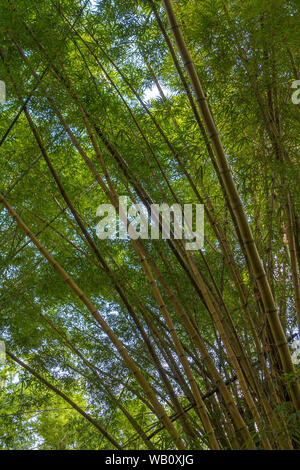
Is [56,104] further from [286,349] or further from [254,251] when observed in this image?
[286,349]

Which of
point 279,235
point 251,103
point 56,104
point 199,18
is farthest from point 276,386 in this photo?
point 199,18

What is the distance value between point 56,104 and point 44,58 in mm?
314

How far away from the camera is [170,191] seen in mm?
3145

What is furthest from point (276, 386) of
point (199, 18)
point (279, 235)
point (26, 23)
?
point (26, 23)

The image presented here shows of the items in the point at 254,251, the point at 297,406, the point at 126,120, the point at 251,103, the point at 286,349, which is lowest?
the point at 297,406

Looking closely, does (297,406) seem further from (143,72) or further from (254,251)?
(143,72)

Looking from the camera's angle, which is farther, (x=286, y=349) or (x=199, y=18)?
(x=199, y=18)

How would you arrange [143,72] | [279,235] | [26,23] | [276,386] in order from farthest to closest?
1. [143,72]
2. [279,235]
3. [26,23]
4. [276,386]

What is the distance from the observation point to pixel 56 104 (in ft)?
9.21

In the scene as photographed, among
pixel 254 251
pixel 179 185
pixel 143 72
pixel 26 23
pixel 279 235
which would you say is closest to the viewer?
pixel 254 251

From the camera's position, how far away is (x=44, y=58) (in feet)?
9.08

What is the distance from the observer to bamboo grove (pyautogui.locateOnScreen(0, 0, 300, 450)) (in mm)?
2400

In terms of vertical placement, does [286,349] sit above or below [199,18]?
below

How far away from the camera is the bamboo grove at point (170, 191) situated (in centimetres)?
240
